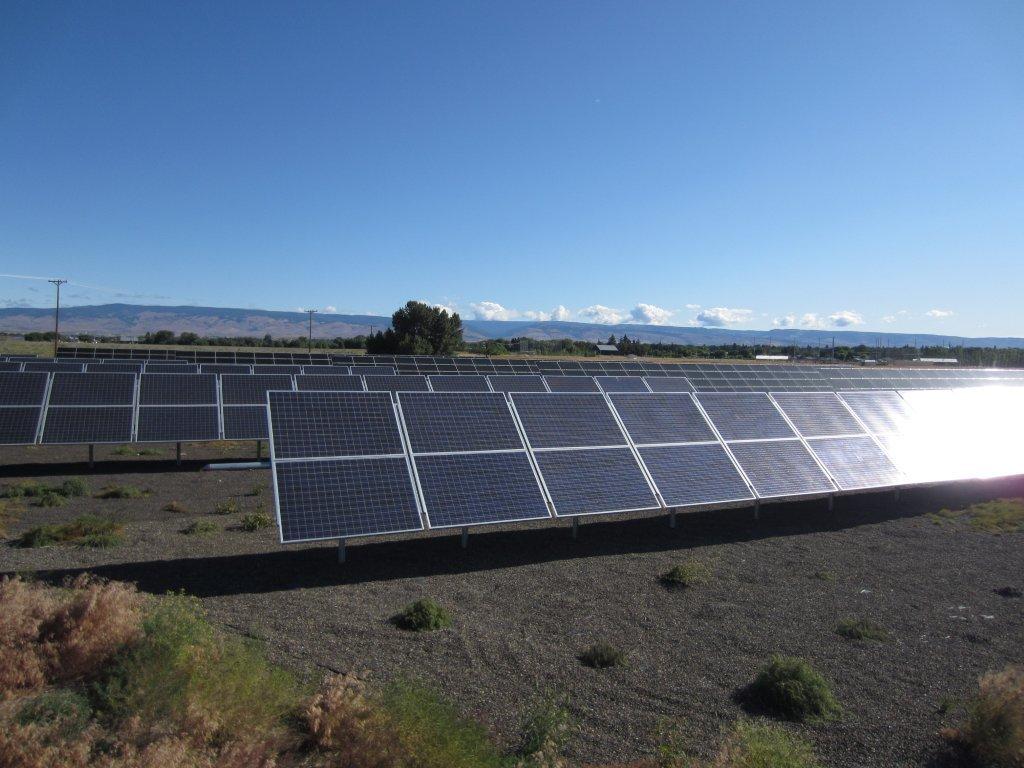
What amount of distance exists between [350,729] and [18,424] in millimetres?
18673

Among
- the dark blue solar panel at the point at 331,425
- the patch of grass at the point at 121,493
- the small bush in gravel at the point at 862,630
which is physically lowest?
the patch of grass at the point at 121,493

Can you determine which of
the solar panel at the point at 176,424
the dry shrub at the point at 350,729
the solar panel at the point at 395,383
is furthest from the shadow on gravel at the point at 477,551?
the solar panel at the point at 395,383

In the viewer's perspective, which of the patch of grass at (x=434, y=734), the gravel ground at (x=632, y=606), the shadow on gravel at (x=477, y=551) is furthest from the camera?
the shadow on gravel at (x=477, y=551)

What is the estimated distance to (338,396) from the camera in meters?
14.4

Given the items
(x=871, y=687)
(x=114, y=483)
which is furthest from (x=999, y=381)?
(x=114, y=483)

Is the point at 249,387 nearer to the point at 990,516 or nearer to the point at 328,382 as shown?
the point at 328,382

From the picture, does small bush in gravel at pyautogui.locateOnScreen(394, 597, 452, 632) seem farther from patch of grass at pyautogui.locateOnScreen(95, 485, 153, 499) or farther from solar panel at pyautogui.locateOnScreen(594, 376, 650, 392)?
solar panel at pyautogui.locateOnScreen(594, 376, 650, 392)

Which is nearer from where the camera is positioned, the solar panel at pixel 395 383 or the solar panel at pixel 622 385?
the solar panel at pixel 395 383

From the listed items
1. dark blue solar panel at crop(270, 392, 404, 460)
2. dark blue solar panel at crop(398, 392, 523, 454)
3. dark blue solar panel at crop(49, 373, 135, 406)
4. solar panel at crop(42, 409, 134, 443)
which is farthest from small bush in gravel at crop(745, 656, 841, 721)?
dark blue solar panel at crop(49, 373, 135, 406)

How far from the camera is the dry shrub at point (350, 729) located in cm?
611

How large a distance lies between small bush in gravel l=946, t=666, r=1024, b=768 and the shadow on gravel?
23.5 ft

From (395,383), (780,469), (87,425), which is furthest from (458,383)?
(780,469)

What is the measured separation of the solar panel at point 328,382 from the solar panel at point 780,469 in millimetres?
14741

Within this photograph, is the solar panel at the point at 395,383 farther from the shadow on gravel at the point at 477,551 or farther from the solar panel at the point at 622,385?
the shadow on gravel at the point at 477,551
